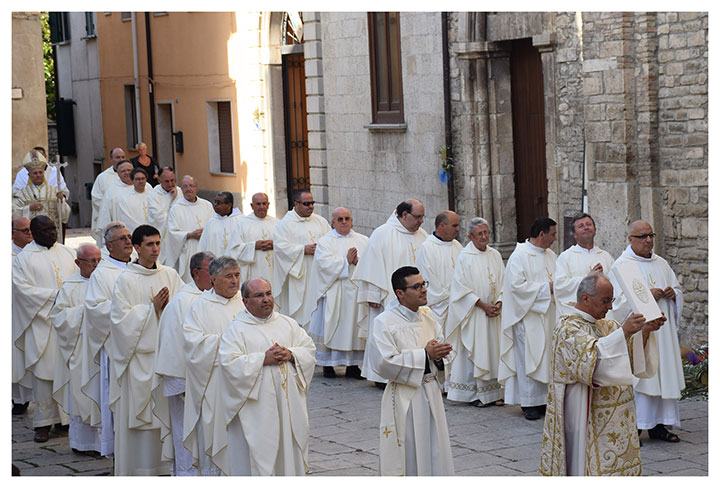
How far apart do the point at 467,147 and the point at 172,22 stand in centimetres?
1194

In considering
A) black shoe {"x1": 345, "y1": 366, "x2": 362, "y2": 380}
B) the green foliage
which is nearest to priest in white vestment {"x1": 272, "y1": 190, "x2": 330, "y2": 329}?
black shoe {"x1": 345, "y1": 366, "x2": 362, "y2": 380}

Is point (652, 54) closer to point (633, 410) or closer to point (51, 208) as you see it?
point (633, 410)

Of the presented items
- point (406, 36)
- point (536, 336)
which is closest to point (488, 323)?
point (536, 336)

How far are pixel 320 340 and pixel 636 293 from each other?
600 centimetres

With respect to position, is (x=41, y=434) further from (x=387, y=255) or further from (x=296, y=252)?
(x=296, y=252)

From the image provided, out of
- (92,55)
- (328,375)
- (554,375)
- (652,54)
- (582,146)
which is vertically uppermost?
(92,55)

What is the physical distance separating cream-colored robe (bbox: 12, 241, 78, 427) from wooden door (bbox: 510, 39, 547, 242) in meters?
6.51

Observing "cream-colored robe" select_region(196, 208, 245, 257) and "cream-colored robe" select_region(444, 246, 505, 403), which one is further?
"cream-colored robe" select_region(196, 208, 245, 257)

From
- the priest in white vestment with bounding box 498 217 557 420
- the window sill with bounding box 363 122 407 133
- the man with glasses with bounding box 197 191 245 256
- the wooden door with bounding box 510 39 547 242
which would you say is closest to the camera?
the priest in white vestment with bounding box 498 217 557 420

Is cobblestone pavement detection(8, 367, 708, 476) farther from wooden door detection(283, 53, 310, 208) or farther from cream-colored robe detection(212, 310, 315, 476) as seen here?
wooden door detection(283, 53, 310, 208)

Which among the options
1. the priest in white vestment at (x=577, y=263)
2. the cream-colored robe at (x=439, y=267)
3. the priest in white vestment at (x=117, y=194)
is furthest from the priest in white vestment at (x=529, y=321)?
the priest in white vestment at (x=117, y=194)

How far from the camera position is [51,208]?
51.4ft

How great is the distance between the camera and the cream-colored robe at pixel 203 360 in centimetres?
782

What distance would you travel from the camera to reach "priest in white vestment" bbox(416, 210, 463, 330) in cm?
1085
